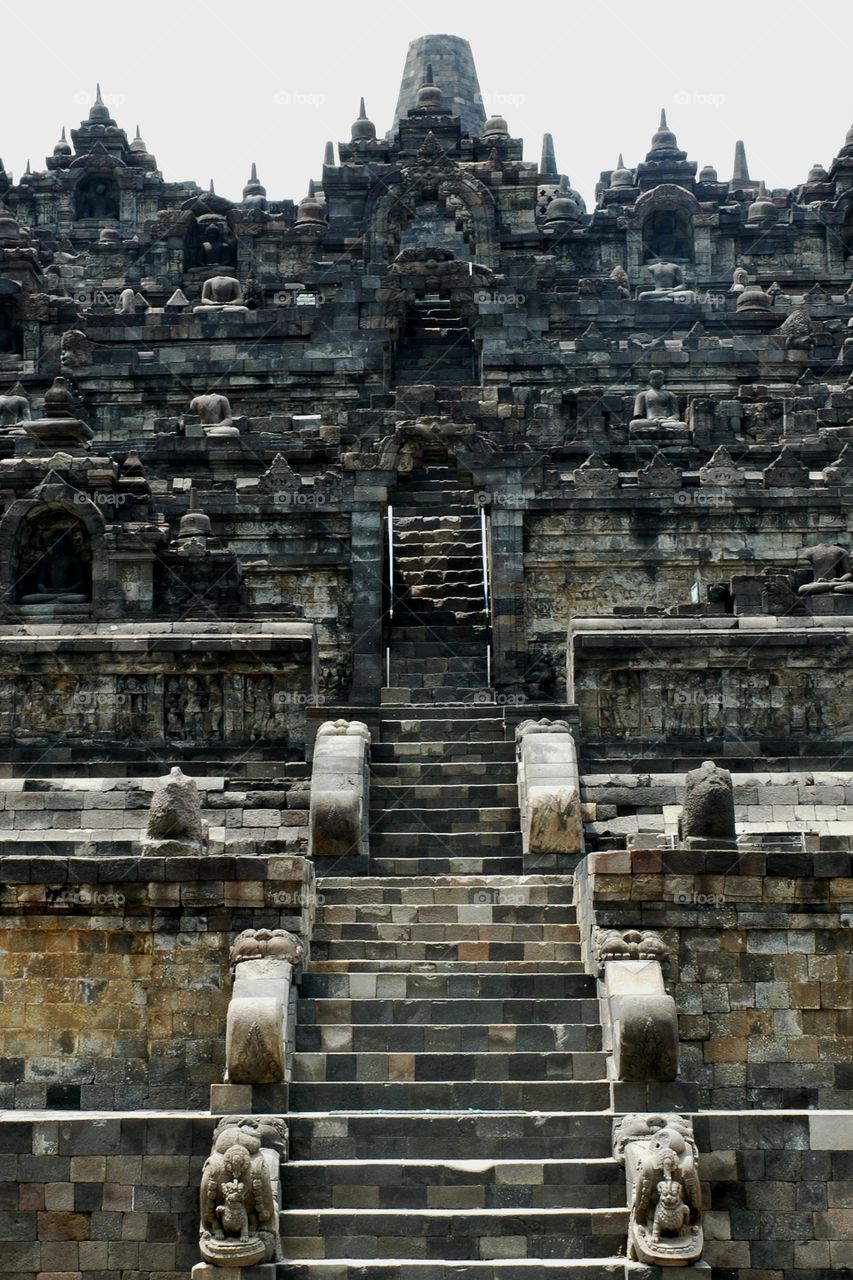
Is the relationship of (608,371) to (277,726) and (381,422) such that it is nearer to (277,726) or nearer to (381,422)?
(381,422)

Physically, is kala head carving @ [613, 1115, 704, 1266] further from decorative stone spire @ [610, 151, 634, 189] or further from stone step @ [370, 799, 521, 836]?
decorative stone spire @ [610, 151, 634, 189]

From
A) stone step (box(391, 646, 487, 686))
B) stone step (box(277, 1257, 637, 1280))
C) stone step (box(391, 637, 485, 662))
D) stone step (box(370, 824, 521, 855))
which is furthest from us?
stone step (box(391, 637, 485, 662))

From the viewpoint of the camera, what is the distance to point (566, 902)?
19203 mm

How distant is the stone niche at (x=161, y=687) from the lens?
78.5 feet

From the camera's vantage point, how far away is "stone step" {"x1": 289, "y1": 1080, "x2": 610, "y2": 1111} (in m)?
16.5

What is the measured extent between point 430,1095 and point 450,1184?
950 mm

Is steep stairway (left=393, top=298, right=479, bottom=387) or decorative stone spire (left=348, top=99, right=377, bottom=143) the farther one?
decorative stone spire (left=348, top=99, right=377, bottom=143)

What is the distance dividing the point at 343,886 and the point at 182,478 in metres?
14.5

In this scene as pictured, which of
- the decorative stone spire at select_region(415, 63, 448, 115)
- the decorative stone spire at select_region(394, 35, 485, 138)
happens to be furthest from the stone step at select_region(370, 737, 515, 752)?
the decorative stone spire at select_region(394, 35, 485, 138)

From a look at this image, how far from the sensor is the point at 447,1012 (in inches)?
688

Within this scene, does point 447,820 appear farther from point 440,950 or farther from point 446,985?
point 446,985

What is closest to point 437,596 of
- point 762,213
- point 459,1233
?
point 459,1233

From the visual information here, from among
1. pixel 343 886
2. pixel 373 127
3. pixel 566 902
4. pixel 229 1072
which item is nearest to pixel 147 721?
pixel 343 886

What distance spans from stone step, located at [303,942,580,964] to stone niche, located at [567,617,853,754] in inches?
227
